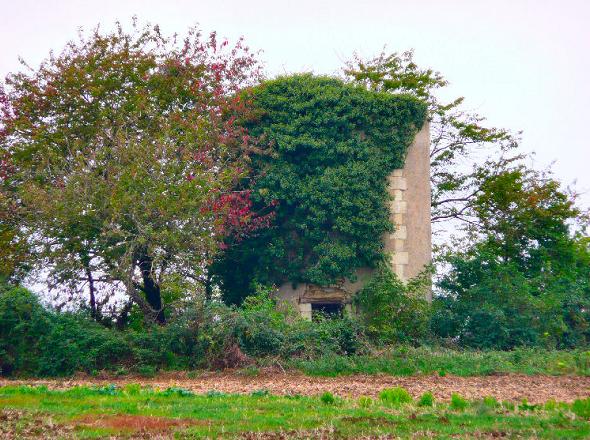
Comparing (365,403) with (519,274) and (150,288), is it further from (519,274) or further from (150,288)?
(519,274)

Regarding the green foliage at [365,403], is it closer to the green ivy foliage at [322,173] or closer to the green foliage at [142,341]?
the green foliage at [142,341]

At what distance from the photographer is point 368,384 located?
552 inches

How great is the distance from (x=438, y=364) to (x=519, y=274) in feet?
25.7

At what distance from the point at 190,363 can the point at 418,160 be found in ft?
34.4

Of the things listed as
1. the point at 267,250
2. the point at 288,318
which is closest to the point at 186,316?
the point at 288,318

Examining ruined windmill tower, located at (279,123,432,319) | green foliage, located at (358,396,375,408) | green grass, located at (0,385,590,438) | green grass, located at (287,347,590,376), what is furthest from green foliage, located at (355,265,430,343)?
green foliage, located at (358,396,375,408)

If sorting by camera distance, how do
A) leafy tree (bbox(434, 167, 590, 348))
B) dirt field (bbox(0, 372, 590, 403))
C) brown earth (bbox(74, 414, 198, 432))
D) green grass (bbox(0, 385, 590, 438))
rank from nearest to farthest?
green grass (bbox(0, 385, 590, 438)) < brown earth (bbox(74, 414, 198, 432)) < dirt field (bbox(0, 372, 590, 403)) < leafy tree (bbox(434, 167, 590, 348))

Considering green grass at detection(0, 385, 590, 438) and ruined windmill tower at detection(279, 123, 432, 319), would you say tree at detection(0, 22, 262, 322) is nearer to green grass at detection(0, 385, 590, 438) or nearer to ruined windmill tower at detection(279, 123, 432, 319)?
ruined windmill tower at detection(279, 123, 432, 319)

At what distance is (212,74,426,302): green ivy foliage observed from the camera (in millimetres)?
21656

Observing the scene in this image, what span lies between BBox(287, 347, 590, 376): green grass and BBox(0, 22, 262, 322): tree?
432cm

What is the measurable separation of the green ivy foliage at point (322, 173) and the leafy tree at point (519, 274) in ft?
10.8

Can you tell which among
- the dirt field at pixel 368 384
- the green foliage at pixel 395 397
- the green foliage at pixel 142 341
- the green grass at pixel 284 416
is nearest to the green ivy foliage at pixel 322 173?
the green foliage at pixel 142 341

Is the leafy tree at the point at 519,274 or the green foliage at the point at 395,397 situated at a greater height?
the leafy tree at the point at 519,274

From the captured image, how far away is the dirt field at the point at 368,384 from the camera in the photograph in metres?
12.5
